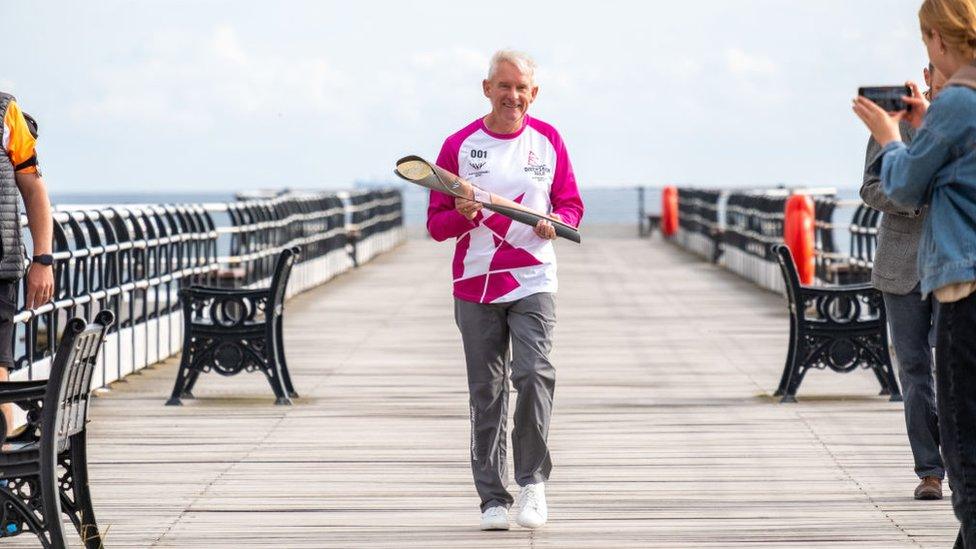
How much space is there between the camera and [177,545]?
6547 mm

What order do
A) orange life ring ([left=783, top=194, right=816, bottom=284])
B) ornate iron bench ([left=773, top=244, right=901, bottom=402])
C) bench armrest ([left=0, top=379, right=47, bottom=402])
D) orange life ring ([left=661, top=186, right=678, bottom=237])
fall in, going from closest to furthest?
bench armrest ([left=0, top=379, right=47, bottom=402])
ornate iron bench ([left=773, top=244, right=901, bottom=402])
orange life ring ([left=783, top=194, right=816, bottom=284])
orange life ring ([left=661, top=186, right=678, bottom=237])

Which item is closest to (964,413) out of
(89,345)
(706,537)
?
(706,537)

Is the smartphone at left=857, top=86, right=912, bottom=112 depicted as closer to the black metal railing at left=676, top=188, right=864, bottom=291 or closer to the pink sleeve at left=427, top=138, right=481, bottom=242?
the pink sleeve at left=427, top=138, right=481, bottom=242

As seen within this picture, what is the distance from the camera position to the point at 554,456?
874 centimetres

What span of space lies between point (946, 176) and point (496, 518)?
8.22ft

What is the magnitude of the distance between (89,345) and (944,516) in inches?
127

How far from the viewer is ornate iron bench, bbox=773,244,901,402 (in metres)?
10.6

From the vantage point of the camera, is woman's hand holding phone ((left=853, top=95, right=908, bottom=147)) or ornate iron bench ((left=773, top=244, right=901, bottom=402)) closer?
woman's hand holding phone ((left=853, top=95, right=908, bottom=147))

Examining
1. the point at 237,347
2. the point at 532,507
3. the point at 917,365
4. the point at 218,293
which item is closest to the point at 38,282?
the point at 532,507

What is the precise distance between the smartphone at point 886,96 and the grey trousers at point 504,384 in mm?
1741

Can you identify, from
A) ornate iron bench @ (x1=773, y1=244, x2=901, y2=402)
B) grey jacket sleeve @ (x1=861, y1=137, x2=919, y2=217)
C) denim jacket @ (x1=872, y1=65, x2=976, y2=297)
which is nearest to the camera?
denim jacket @ (x1=872, y1=65, x2=976, y2=297)

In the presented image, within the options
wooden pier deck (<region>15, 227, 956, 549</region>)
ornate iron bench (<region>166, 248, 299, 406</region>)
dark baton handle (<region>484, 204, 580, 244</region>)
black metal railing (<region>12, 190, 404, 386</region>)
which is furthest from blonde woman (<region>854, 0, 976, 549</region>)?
ornate iron bench (<region>166, 248, 299, 406</region>)

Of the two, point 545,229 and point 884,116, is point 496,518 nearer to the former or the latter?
point 545,229

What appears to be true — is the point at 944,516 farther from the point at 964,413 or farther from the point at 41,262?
the point at 41,262
